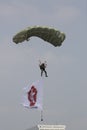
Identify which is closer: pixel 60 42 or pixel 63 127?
pixel 60 42

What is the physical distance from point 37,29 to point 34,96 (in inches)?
440

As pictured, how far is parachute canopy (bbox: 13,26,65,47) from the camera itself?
9300 centimetres

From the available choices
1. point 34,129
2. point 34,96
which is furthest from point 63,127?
point 34,96

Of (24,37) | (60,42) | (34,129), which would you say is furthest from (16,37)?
(34,129)

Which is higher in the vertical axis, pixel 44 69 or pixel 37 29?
pixel 37 29

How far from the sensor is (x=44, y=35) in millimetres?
94000

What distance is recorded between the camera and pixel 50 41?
94.0 m

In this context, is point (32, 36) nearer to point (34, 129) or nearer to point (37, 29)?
point (37, 29)

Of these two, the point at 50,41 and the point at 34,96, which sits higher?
the point at 50,41

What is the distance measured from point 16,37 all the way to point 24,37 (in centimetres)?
136

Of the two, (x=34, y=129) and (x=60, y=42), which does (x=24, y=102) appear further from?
(x=34, y=129)

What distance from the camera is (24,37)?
9319cm

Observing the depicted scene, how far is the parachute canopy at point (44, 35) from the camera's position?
93.0 meters

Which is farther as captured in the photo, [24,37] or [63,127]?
[63,127]
